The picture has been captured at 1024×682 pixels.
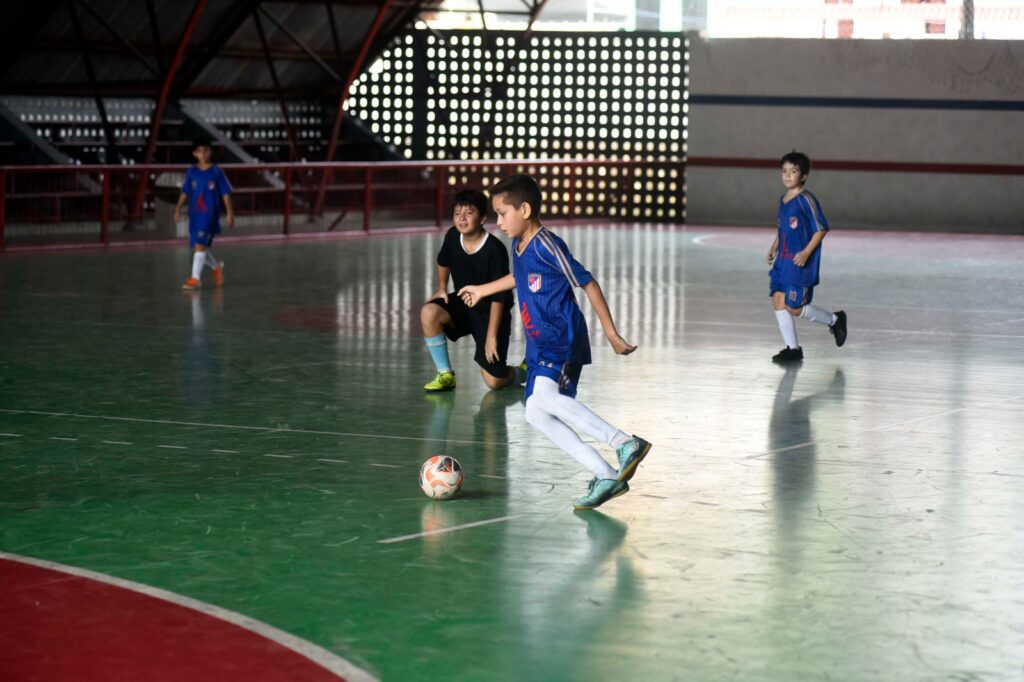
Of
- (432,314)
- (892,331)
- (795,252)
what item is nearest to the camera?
(432,314)

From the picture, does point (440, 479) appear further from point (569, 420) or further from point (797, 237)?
point (797, 237)

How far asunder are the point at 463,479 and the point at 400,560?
150cm

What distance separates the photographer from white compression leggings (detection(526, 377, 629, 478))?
782cm

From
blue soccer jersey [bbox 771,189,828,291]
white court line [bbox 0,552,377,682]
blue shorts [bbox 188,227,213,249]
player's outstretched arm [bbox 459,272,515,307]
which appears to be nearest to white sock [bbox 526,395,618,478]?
player's outstretched arm [bbox 459,272,515,307]

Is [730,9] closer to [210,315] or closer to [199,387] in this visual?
[210,315]

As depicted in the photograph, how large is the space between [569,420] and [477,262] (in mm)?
3682

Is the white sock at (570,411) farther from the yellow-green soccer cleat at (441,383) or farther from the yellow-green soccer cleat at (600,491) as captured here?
the yellow-green soccer cleat at (441,383)

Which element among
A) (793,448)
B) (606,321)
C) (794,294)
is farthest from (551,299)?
(794,294)

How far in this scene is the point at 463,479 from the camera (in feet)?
27.1

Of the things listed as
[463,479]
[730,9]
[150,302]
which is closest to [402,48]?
[730,9]

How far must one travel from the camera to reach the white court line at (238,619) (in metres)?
5.40

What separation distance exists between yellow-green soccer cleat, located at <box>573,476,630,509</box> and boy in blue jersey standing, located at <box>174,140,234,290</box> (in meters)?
11.4

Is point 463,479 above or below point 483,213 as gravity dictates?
below

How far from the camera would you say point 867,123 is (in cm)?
3212
